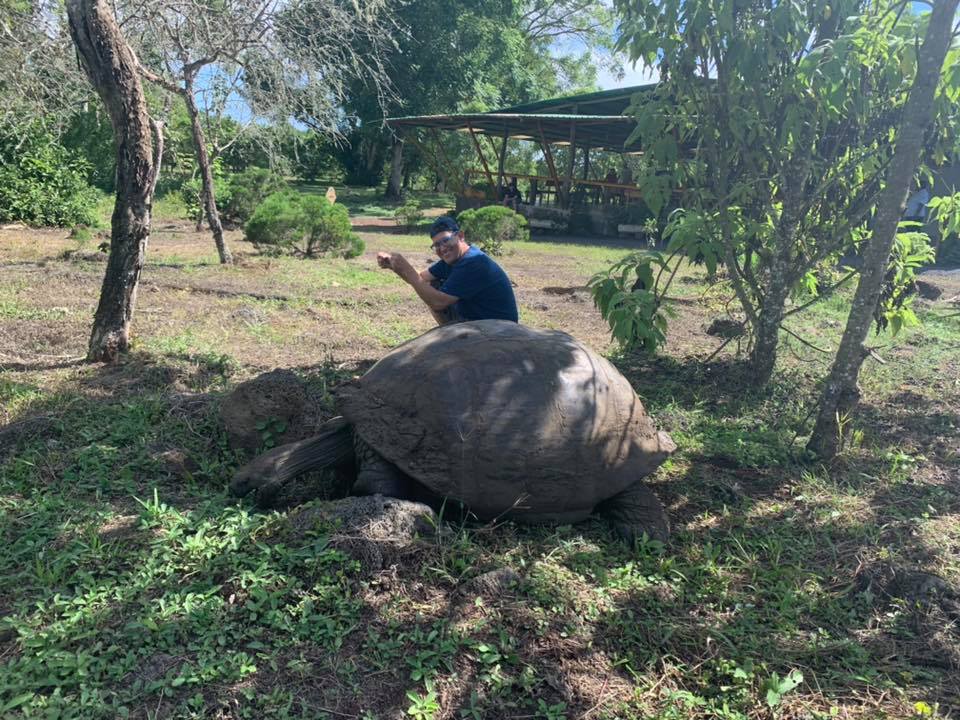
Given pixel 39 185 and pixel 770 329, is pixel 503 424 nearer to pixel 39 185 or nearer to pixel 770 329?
pixel 770 329

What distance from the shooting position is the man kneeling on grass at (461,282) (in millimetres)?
4277

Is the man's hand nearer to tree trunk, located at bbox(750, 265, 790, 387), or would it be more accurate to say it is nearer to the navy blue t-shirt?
the navy blue t-shirt

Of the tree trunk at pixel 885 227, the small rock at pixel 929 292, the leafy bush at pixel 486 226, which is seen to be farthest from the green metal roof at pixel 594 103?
the tree trunk at pixel 885 227

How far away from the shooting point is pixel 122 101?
189 inches

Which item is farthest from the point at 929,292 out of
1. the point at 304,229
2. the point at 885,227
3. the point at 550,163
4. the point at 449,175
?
the point at 449,175

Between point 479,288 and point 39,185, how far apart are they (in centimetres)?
1400

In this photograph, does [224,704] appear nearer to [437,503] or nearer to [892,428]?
[437,503]

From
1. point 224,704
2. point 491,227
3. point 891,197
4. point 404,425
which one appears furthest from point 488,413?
point 491,227

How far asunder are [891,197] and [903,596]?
2.31m

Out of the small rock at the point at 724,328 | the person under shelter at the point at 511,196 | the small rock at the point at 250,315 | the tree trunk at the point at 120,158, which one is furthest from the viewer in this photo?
the person under shelter at the point at 511,196

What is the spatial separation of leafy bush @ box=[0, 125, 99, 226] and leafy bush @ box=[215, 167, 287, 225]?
10.2 feet

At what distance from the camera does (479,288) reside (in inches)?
171

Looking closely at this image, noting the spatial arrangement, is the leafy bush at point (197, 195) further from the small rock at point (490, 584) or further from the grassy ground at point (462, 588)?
the small rock at point (490, 584)

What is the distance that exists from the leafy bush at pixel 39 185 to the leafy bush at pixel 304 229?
5.32 meters
